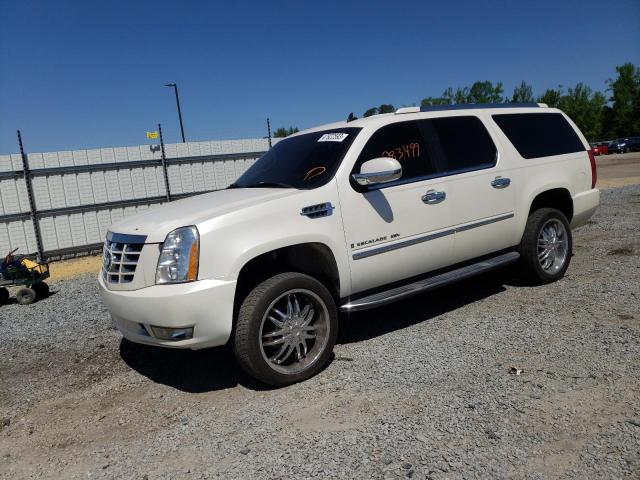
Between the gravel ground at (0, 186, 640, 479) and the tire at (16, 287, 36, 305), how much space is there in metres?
2.25

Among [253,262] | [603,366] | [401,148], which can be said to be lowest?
[603,366]

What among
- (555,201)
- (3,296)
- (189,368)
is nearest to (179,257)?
(189,368)

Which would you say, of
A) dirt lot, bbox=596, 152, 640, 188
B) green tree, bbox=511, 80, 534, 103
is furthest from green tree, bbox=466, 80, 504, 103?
dirt lot, bbox=596, 152, 640, 188

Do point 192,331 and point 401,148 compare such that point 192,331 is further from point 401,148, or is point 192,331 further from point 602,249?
point 602,249

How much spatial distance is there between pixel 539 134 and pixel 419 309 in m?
2.35

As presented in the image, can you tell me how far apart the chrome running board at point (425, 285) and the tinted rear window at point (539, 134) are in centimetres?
116

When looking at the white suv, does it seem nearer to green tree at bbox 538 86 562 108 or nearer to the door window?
the door window

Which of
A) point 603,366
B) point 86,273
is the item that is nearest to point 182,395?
point 603,366

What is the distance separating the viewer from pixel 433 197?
440 cm

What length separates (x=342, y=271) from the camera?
3.92 metres

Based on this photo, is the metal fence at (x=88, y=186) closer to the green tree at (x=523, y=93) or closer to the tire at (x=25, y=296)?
the tire at (x=25, y=296)

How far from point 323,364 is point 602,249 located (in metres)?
5.12

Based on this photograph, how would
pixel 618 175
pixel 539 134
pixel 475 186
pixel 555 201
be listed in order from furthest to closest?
pixel 618 175, pixel 555 201, pixel 539 134, pixel 475 186

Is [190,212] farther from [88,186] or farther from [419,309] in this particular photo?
[88,186]
